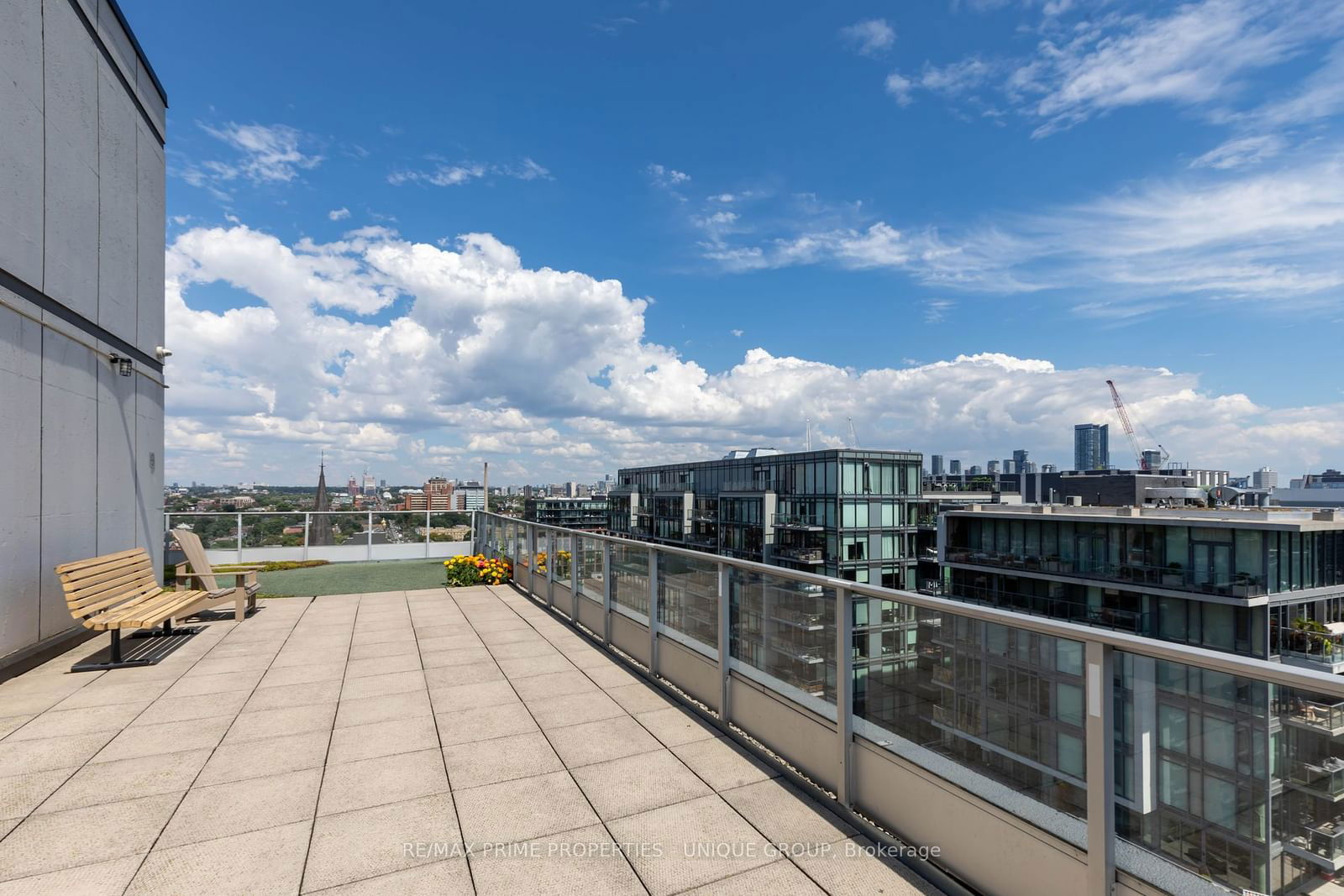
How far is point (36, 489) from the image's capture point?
583cm

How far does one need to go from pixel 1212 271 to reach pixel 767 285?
107 feet

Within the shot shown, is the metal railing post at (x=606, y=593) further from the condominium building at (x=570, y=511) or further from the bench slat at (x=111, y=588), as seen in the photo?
the condominium building at (x=570, y=511)

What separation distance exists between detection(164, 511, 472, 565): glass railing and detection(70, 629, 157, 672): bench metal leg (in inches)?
371

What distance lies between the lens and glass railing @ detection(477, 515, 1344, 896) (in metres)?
1.60

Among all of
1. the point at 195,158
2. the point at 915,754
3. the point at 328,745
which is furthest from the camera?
the point at 195,158

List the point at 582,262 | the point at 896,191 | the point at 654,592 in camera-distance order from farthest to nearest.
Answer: the point at 896,191 → the point at 582,262 → the point at 654,592

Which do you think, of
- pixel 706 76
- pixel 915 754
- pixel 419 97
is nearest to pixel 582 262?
pixel 706 76

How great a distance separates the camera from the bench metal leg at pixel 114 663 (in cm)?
558

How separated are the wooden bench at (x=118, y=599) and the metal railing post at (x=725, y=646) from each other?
18.2 feet

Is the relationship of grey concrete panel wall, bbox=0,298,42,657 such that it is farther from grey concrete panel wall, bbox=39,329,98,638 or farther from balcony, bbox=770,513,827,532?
balcony, bbox=770,513,827,532

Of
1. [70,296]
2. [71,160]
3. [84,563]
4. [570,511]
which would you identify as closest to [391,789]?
[84,563]

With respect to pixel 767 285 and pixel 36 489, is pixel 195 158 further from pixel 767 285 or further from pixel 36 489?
pixel 767 285

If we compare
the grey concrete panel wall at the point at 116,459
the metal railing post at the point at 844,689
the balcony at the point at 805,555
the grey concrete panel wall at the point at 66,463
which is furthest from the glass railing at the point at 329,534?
the balcony at the point at 805,555

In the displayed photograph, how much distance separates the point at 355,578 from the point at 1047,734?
43.4ft
